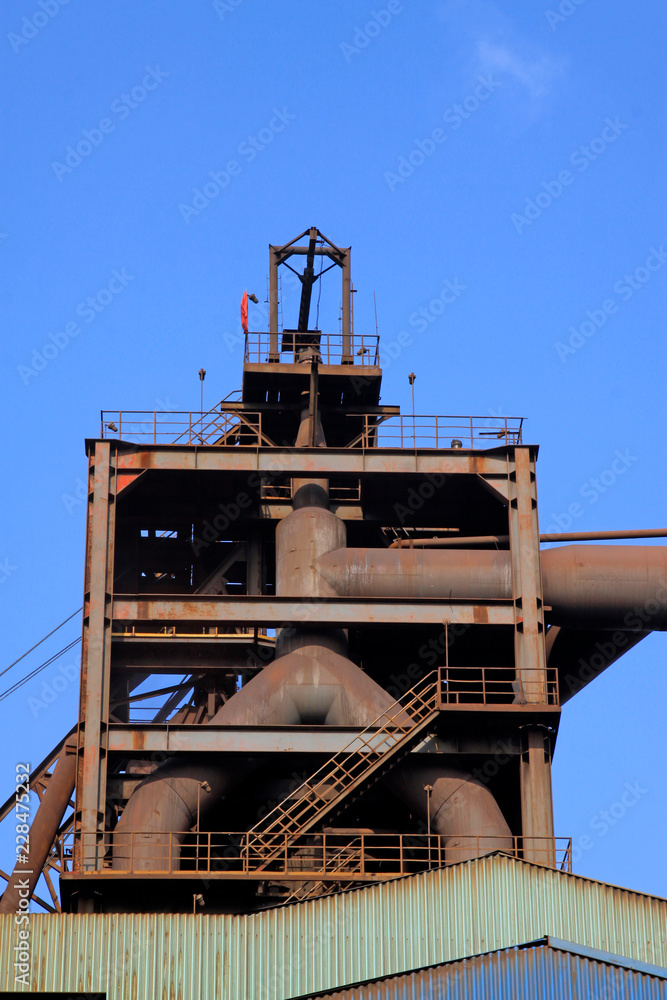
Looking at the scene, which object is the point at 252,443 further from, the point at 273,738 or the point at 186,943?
the point at 186,943

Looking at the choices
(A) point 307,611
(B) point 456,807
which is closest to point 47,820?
(A) point 307,611

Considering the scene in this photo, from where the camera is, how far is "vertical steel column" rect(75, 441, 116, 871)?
30672 millimetres

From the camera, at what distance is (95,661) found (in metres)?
32.2

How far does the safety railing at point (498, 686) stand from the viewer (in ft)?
104

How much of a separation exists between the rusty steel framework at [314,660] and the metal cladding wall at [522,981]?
233 inches

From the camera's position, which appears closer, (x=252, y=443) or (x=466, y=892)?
(x=466, y=892)

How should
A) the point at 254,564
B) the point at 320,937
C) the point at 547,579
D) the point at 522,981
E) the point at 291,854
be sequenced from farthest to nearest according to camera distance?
the point at 254,564
the point at 547,579
the point at 291,854
the point at 320,937
the point at 522,981

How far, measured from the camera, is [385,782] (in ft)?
104

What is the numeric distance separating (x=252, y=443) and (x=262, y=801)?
9.65 metres

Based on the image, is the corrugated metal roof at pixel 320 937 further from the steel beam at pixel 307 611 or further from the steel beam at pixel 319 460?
the steel beam at pixel 319 460

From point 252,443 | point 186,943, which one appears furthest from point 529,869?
point 252,443

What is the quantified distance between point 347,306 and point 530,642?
36.4ft

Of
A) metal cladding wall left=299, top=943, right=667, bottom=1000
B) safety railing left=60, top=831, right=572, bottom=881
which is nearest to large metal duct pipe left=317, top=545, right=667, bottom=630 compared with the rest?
safety railing left=60, top=831, right=572, bottom=881

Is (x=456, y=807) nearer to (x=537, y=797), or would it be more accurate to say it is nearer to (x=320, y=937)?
(x=537, y=797)
